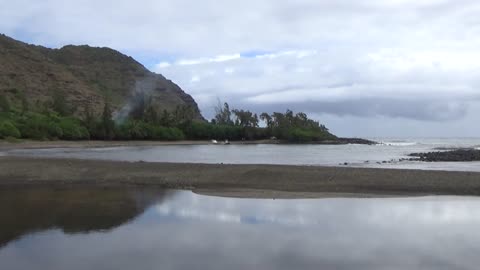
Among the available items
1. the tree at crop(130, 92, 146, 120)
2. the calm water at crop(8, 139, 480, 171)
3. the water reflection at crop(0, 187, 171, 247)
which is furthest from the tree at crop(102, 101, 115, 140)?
the water reflection at crop(0, 187, 171, 247)

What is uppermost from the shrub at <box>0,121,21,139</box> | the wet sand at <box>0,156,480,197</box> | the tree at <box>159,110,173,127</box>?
the tree at <box>159,110,173,127</box>

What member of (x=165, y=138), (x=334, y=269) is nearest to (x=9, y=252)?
(x=334, y=269)

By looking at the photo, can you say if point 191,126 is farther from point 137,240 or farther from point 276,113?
point 137,240

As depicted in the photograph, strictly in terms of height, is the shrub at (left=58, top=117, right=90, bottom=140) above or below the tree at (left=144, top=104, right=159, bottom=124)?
below

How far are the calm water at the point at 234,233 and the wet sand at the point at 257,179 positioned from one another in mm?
2995

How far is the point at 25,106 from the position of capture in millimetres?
136750

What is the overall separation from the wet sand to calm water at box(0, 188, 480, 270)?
2995 millimetres

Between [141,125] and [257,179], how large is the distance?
11749 centimetres

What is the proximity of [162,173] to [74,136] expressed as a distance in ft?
298

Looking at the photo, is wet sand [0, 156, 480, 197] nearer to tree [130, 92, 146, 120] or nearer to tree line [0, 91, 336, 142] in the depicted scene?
tree line [0, 91, 336, 142]

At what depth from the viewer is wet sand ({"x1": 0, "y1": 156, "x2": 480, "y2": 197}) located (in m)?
24.7

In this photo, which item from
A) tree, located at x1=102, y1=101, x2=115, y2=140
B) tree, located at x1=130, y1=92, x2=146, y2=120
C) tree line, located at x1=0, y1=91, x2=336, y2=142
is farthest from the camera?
tree, located at x1=130, y1=92, x2=146, y2=120

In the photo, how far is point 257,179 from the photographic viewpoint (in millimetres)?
28047

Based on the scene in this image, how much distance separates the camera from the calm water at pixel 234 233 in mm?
11453
